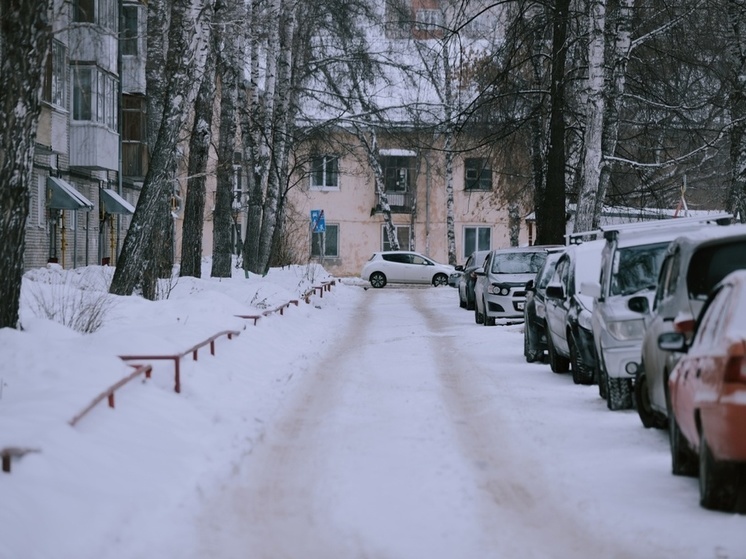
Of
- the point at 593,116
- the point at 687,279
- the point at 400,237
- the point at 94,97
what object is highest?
the point at 94,97

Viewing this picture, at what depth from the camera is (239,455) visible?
10391mm

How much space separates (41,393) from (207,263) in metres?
38.2

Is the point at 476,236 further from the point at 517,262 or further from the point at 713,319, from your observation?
the point at 713,319

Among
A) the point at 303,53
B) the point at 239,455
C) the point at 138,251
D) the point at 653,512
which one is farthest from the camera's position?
the point at 303,53

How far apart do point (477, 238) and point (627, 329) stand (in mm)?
59095

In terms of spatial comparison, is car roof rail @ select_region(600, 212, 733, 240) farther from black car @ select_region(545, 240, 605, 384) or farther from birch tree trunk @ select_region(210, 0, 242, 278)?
birch tree trunk @ select_region(210, 0, 242, 278)

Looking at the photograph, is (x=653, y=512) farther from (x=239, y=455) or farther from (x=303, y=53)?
(x=303, y=53)

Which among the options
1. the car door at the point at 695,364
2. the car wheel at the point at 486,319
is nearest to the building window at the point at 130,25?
Answer: the car wheel at the point at 486,319

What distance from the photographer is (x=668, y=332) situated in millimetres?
9492

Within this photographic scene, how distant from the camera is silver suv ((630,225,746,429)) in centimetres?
1048

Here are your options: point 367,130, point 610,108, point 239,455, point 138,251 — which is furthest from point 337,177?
point 239,455

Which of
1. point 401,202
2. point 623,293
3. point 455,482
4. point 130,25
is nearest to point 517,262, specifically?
point 623,293

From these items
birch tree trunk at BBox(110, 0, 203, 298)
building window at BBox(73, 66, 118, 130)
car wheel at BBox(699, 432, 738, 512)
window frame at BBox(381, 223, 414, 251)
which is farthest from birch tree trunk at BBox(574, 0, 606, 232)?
window frame at BBox(381, 223, 414, 251)

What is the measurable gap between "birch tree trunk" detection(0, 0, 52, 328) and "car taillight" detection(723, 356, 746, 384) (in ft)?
27.2
